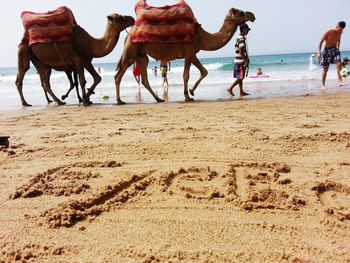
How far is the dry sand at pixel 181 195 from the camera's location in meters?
1.93

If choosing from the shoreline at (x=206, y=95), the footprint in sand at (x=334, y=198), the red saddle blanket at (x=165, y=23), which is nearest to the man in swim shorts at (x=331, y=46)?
the shoreline at (x=206, y=95)

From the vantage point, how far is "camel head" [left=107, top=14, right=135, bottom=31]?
9.05 meters

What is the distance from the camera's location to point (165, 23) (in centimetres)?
865

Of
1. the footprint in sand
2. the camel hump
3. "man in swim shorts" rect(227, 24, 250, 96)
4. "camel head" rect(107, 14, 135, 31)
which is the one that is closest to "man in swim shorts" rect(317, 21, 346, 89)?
"man in swim shorts" rect(227, 24, 250, 96)

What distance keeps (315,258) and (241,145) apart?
216cm

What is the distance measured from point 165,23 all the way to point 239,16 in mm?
1745

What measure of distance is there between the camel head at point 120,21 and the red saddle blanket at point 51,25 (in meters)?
0.95

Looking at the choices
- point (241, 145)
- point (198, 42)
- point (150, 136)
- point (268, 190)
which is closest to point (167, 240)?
point (268, 190)

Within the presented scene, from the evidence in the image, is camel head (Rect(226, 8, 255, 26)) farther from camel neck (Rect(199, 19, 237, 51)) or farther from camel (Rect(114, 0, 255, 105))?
camel neck (Rect(199, 19, 237, 51))

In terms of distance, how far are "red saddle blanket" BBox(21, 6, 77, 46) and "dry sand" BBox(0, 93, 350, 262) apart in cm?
477

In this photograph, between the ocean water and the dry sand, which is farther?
the ocean water

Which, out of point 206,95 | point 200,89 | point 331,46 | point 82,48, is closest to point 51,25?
point 82,48

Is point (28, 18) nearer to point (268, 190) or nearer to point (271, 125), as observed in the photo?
point (271, 125)

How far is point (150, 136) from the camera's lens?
454cm
